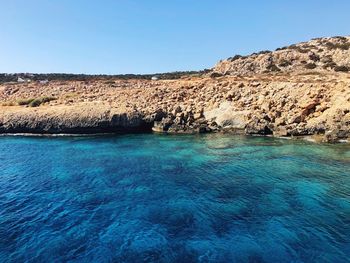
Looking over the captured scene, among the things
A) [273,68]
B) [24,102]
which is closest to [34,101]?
[24,102]

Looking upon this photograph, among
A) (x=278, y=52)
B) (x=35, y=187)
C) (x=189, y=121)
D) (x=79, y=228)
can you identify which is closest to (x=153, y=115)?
(x=189, y=121)

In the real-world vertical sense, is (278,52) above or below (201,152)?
above

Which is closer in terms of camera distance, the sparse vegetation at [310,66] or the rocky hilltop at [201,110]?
the rocky hilltop at [201,110]

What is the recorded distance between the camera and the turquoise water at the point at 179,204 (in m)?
18.4

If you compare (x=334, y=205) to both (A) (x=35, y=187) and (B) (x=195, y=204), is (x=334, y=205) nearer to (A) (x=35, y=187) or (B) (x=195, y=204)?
(B) (x=195, y=204)

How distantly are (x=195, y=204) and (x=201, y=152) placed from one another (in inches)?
612

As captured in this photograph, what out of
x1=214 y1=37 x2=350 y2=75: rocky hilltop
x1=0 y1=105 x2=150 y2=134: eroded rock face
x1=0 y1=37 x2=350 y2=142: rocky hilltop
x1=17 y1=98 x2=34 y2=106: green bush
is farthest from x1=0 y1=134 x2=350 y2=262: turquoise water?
x1=214 y1=37 x2=350 y2=75: rocky hilltop

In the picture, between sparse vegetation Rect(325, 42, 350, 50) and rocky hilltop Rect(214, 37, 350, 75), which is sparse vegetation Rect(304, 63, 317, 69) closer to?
rocky hilltop Rect(214, 37, 350, 75)

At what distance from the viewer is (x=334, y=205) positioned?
77.5 ft

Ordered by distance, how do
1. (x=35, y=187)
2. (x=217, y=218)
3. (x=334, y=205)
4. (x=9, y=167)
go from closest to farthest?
1. (x=217, y=218)
2. (x=334, y=205)
3. (x=35, y=187)
4. (x=9, y=167)

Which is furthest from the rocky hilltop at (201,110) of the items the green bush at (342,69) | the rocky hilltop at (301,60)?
the rocky hilltop at (301,60)

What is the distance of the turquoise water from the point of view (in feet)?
60.3

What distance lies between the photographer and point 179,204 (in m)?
24.6

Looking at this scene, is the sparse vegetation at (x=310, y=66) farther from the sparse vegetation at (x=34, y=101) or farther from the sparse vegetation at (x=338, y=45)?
the sparse vegetation at (x=34, y=101)
